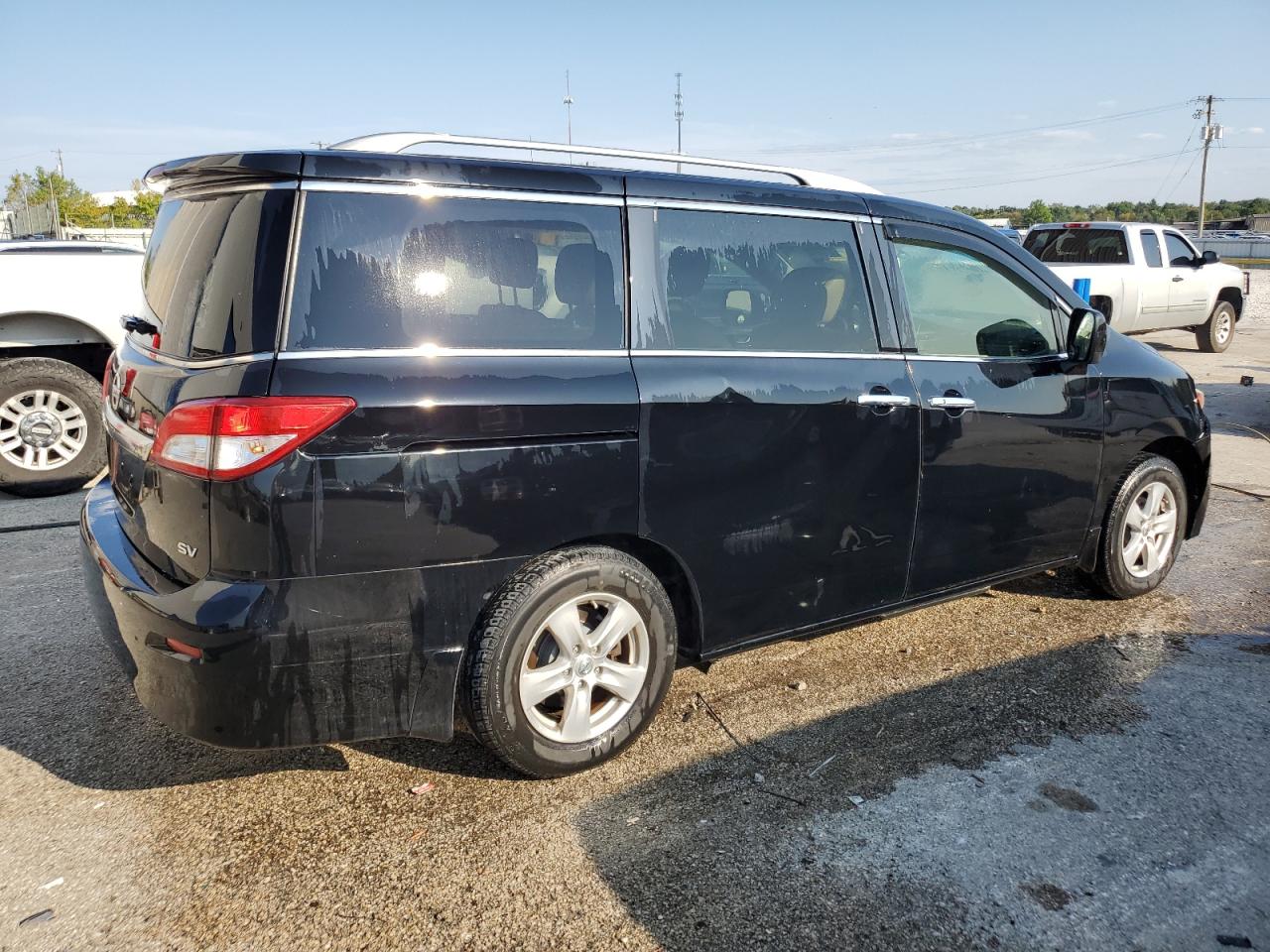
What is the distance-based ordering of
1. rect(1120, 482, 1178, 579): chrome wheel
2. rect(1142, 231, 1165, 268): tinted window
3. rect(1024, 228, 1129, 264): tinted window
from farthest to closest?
rect(1142, 231, 1165, 268): tinted window → rect(1024, 228, 1129, 264): tinted window → rect(1120, 482, 1178, 579): chrome wheel

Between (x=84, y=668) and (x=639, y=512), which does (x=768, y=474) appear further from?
(x=84, y=668)

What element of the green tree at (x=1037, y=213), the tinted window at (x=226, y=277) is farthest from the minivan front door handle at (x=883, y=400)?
the green tree at (x=1037, y=213)

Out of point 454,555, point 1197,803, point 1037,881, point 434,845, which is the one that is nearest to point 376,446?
point 454,555

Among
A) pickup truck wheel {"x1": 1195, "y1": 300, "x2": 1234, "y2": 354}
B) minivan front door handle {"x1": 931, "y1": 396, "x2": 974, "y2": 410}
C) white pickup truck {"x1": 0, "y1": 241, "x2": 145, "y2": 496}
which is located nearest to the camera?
minivan front door handle {"x1": 931, "y1": 396, "x2": 974, "y2": 410}

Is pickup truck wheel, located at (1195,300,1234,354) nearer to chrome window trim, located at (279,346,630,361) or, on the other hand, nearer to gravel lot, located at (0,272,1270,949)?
gravel lot, located at (0,272,1270,949)

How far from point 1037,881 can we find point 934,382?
1.85 metres

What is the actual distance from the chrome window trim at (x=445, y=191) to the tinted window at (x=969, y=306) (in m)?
1.40

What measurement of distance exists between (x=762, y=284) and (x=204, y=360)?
6.05ft

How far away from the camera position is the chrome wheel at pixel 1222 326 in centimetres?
1585

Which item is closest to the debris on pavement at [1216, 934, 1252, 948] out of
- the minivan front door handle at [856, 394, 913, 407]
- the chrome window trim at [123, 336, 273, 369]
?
the minivan front door handle at [856, 394, 913, 407]

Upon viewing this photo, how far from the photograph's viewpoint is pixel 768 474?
11.2 ft

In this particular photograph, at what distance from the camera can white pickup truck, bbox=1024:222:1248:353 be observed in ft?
46.5

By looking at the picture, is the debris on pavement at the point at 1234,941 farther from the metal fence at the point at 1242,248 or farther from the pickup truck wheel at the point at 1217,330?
the metal fence at the point at 1242,248

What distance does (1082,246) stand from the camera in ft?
47.7
